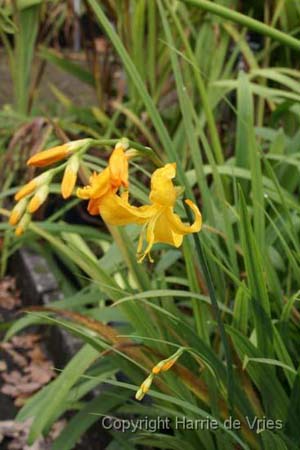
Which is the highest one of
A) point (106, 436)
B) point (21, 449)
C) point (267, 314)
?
point (267, 314)

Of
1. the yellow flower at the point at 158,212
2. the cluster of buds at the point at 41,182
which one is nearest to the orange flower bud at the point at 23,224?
the cluster of buds at the point at 41,182

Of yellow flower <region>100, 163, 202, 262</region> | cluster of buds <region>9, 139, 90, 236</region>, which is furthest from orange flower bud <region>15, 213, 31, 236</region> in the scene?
yellow flower <region>100, 163, 202, 262</region>

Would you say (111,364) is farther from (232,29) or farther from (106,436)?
(232,29)

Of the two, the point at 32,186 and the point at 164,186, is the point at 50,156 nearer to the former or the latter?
the point at 32,186

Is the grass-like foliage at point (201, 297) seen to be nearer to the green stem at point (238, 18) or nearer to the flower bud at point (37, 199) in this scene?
the green stem at point (238, 18)

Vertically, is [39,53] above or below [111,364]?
above

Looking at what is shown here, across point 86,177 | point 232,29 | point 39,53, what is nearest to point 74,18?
point 39,53

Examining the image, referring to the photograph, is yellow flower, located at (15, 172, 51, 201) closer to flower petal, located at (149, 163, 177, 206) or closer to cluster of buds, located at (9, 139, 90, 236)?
cluster of buds, located at (9, 139, 90, 236)
